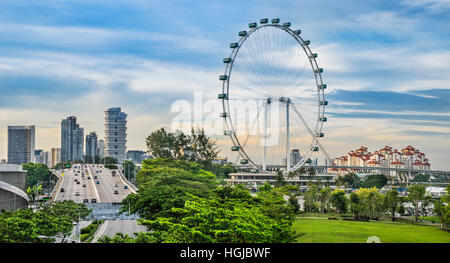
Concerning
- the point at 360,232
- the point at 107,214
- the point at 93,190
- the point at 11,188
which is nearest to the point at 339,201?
the point at 360,232

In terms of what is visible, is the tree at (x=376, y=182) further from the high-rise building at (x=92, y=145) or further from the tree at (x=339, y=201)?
the high-rise building at (x=92, y=145)

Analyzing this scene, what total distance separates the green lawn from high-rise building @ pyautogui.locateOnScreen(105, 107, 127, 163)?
115964mm

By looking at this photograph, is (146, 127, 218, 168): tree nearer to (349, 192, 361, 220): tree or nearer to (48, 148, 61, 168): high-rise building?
(349, 192, 361, 220): tree

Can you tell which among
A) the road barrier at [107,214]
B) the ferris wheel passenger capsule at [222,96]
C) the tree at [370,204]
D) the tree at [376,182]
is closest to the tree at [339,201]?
the tree at [370,204]

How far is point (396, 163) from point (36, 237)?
389ft

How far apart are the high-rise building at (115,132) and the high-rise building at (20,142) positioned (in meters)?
72.2

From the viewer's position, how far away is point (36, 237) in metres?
20.1

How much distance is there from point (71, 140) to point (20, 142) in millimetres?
82098

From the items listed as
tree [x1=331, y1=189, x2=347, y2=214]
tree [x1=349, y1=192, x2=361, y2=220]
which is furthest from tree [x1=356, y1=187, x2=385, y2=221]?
tree [x1=331, y1=189, x2=347, y2=214]

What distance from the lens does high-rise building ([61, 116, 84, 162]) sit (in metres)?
152

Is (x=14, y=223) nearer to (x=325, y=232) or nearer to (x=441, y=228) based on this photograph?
(x=325, y=232)

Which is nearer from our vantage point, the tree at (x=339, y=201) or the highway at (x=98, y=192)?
the highway at (x=98, y=192)

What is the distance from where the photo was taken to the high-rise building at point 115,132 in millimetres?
151125
